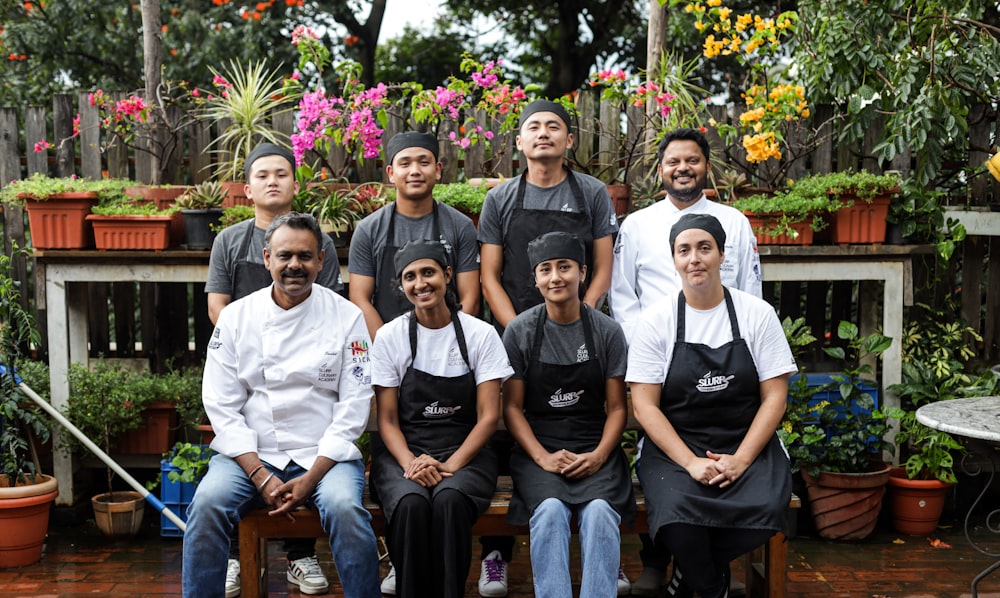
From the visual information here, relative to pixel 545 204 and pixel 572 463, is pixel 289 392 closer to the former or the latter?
pixel 572 463

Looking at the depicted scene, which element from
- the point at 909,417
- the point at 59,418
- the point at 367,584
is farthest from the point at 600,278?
the point at 59,418

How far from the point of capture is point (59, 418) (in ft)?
15.8

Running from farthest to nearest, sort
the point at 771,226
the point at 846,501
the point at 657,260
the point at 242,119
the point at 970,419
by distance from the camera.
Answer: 1. the point at 242,119
2. the point at 771,226
3. the point at 846,501
4. the point at 657,260
5. the point at 970,419

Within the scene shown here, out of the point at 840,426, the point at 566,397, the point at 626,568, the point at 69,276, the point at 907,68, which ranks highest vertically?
the point at 907,68

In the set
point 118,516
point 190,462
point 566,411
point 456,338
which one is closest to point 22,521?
point 118,516

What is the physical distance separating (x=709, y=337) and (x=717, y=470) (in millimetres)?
515

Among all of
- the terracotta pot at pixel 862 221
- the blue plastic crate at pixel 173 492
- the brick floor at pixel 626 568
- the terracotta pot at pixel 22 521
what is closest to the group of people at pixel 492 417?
the brick floor at pixel 626 568

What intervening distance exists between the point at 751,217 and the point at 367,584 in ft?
9.23

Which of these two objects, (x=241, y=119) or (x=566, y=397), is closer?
(x=566, y=397)

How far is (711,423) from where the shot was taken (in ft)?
12.4

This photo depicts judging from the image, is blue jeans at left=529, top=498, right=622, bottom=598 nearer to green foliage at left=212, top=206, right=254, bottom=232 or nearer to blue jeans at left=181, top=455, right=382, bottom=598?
blue jeans at left=181, top=455, right=382, bottom=598

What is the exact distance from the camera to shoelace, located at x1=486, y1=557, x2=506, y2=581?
4.37 metres

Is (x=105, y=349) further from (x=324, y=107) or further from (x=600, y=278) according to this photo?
(x=600, y=278)

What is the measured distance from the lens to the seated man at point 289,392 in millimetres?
3688
